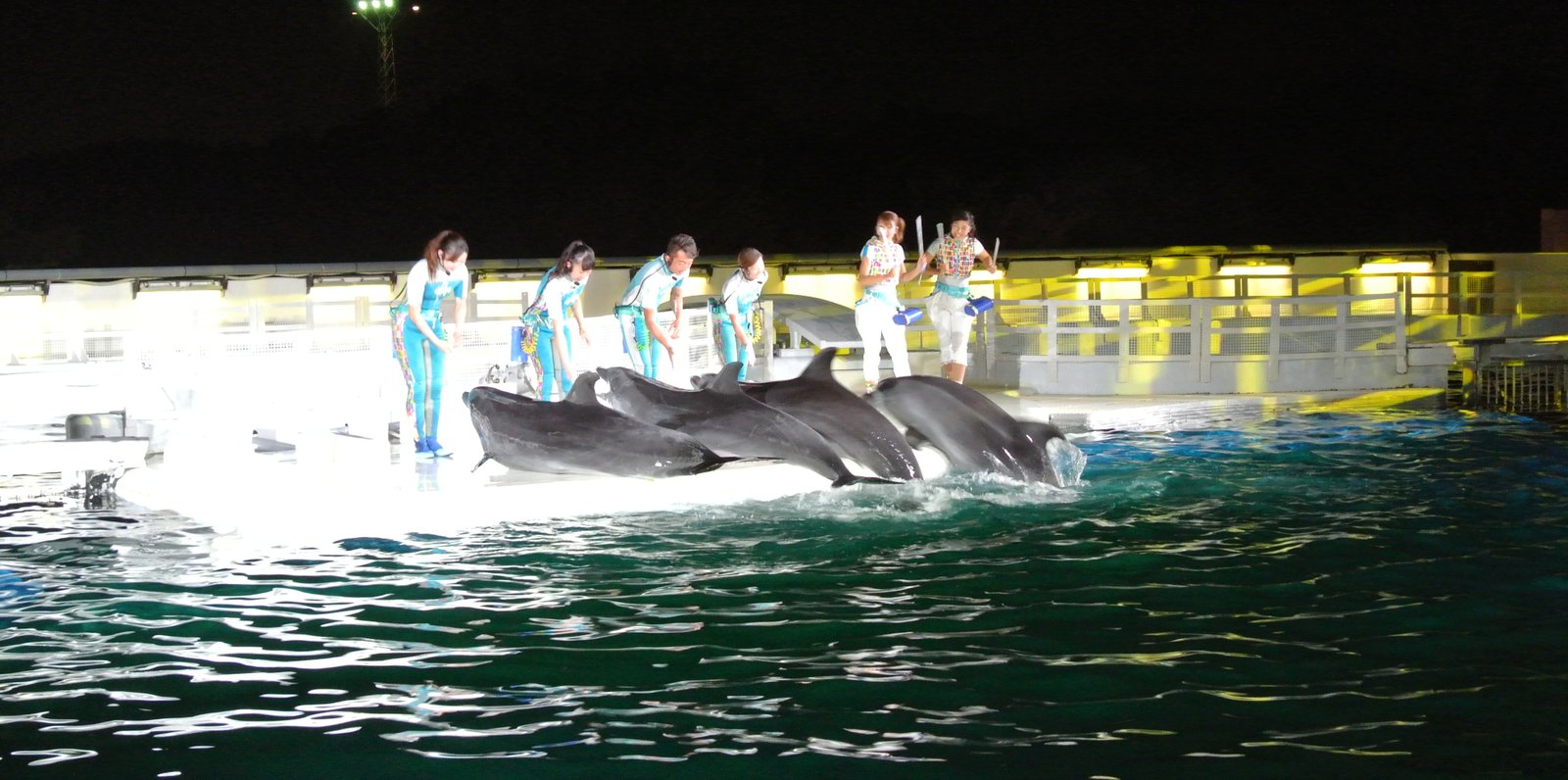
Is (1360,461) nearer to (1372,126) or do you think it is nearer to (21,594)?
(21,594)

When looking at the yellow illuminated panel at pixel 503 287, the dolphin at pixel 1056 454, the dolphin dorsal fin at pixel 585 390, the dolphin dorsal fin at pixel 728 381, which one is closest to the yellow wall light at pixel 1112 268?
the yellow illuminated panel at pixel 503 287

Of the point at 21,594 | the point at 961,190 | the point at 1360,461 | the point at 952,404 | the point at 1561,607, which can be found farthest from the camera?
the point at 961,190

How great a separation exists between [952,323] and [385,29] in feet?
103

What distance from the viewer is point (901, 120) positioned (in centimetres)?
4675

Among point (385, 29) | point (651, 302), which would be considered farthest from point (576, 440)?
point (385, 29)

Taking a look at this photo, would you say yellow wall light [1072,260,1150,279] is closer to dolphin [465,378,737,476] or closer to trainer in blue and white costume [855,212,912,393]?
trainer in blue and white costume [855,212,912,393]

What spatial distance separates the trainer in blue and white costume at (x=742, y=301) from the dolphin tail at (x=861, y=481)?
3138mm

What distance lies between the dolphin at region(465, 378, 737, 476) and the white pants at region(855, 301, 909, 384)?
127 inches

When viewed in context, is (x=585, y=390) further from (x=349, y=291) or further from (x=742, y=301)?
(x=349, y=291)

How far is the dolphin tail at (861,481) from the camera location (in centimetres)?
896

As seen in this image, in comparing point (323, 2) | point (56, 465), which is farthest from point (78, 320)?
point (323, 2)

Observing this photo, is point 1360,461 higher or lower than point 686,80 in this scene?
lower

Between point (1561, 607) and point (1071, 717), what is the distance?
2.77 metres

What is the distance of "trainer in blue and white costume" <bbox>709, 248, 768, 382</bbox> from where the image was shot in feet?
40.5
